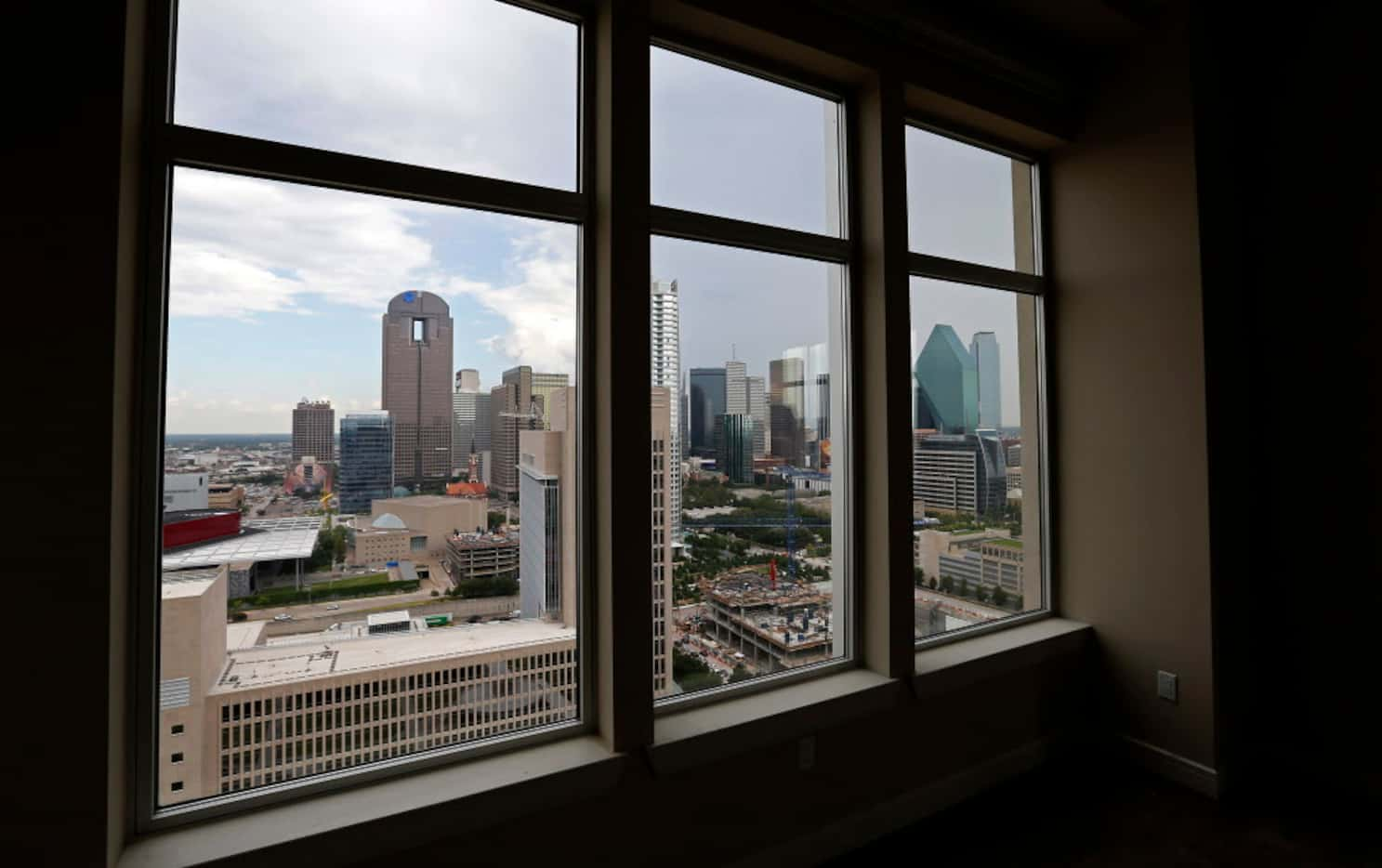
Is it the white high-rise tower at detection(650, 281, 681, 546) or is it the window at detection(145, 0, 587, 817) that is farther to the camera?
the white high-rise tower at detection(650, 281, 681, 546)

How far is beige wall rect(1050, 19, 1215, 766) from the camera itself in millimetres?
2627

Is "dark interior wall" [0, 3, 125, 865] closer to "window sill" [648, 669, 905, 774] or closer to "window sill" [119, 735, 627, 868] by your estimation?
"window sill" [119, 735, 627, 868]

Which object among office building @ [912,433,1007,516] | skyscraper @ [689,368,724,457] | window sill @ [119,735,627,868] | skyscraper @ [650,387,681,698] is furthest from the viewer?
office building @ [912,433,1007,516]

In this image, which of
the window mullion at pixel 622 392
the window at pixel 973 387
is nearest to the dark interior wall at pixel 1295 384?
the window at pixel 973 387

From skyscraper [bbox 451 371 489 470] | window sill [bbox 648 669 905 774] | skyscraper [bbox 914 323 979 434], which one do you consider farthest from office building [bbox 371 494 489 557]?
skyscraper [bbox 914 323 979 434]

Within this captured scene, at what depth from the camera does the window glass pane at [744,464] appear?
2.15 metres

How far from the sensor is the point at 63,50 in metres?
1.33

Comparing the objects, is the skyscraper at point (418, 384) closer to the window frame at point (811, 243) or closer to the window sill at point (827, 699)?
the window frame at point (811, 243)

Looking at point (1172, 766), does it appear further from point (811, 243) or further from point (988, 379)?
point (811, 243)

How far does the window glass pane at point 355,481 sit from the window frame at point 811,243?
47 cm

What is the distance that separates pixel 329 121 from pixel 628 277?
88cm

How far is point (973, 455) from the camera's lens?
292 cm

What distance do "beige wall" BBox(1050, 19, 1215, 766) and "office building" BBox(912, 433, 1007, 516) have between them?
15.4 inches

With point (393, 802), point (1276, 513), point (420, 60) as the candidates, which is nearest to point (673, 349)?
point (420, 60)
